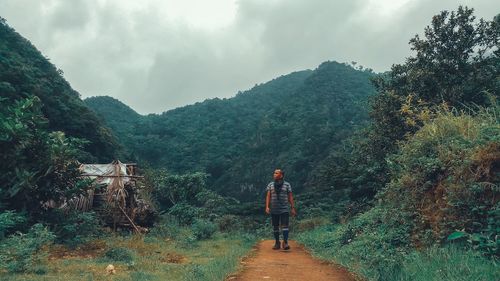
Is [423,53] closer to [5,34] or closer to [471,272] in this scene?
[471,272]

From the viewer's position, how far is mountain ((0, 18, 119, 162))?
4122 centimetres

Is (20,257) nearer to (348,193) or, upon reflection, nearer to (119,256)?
(119,256)

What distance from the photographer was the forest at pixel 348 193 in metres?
6.61

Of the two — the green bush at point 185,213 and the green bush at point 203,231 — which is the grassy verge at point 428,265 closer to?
the green bush at point 203,231

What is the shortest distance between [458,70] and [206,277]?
16544 mm

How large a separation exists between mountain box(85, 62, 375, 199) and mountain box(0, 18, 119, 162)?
1774 centimetres

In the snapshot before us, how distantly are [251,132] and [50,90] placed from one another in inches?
1905

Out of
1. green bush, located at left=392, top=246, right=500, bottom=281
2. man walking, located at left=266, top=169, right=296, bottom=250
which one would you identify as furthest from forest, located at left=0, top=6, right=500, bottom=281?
man walking, located at left=266, top=169, right=296, bottom=250

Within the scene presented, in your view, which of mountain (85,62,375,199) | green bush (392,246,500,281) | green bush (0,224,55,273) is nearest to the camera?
green bush (392,246,500,281)

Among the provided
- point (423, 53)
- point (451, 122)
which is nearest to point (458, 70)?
point (423, 53)

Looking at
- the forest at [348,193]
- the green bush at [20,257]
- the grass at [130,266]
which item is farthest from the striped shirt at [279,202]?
the green bush at [20,257]

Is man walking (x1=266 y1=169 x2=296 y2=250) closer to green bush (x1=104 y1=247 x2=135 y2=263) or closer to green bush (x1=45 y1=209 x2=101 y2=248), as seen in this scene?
green bush (x1=104 y1=247 x2=135 y2=263)

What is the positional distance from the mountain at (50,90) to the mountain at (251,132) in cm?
1774

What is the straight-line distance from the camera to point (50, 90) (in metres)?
46.0
